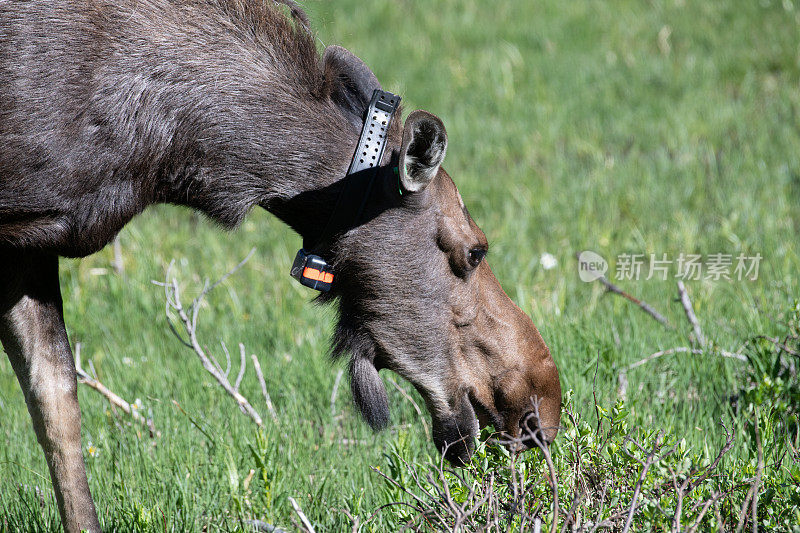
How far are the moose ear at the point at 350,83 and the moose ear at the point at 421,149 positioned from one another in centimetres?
32

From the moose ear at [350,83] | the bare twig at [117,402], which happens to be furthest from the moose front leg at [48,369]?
the moose ear at [350,83]

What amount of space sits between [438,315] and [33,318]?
1.60 metres

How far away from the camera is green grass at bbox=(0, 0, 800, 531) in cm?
358

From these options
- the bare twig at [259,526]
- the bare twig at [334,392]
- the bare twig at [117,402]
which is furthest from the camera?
the bare twig at [334,392]

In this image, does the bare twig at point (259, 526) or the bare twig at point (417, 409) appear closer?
the bare twig at point (259, 526)

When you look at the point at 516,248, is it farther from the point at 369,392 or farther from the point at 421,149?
the point at 421,149

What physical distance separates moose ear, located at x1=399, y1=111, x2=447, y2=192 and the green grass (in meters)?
0.90

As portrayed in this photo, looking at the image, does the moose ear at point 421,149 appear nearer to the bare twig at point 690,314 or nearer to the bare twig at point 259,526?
the bare twig at point 259,526

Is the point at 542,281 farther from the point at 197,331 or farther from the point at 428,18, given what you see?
the point at 428,18

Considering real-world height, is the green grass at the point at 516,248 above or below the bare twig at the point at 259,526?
above

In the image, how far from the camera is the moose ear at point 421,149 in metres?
2.72

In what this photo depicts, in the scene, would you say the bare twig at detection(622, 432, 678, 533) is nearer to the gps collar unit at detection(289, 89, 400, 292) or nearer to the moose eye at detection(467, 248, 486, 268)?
the moose eye at detection(467, 248, 486, 268)

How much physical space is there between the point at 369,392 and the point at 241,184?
93 cm

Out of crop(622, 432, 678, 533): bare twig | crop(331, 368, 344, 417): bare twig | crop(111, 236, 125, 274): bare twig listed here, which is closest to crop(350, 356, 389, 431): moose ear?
crop(331, 368, 344, 417): bare twig
